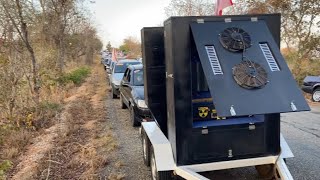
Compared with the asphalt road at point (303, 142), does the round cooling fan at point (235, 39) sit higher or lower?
higher

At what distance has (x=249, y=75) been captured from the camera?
3.97 m

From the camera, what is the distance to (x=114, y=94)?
16.2 meters

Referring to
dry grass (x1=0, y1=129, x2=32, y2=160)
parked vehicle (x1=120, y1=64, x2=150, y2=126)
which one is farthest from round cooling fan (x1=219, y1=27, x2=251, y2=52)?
dry grass (x1=0, y1=129, x2=32, y2=160)

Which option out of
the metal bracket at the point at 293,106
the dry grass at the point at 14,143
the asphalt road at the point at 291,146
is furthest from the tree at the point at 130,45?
the metal bracket at the point at 293,106

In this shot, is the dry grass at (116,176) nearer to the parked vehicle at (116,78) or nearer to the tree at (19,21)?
the tree at (19,21)

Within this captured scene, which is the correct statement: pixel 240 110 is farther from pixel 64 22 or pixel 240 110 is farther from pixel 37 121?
pixel 64 22

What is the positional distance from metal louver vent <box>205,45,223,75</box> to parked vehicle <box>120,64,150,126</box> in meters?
5.00

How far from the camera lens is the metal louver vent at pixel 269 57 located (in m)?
4.15

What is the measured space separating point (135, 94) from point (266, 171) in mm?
5117

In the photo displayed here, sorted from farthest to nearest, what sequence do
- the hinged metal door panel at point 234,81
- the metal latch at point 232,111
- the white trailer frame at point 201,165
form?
the white trailer frame at point 201,165 → the hinged metal door panel at point 234,81 → the metal latch at point 232,111

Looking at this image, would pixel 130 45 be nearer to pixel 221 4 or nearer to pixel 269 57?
pixel 221 4

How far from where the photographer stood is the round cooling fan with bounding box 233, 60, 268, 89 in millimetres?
3951

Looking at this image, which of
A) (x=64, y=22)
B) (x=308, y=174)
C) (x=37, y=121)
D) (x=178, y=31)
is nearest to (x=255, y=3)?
(x=64, y=22)

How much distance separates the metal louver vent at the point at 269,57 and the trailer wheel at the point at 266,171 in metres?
1.53
